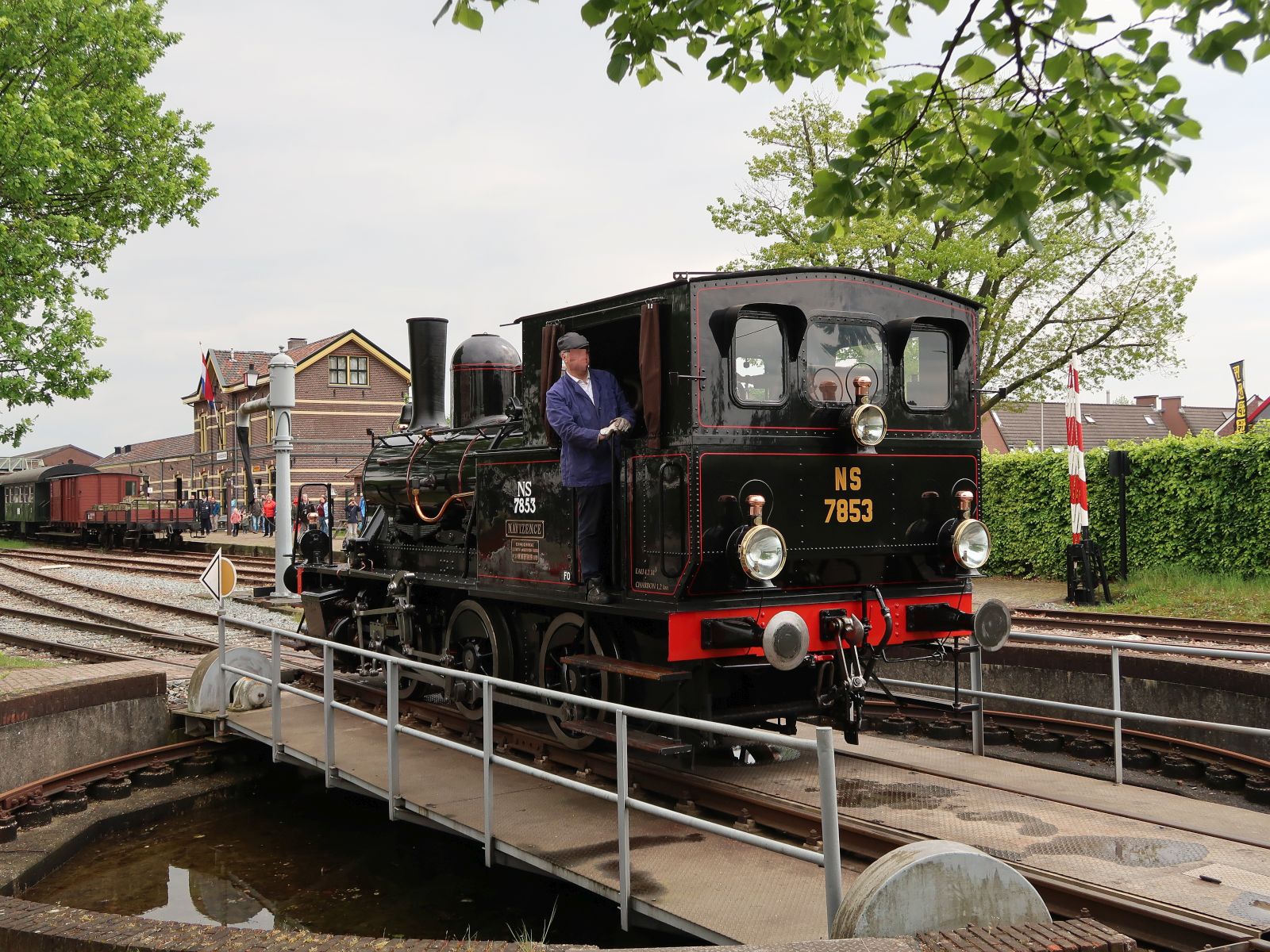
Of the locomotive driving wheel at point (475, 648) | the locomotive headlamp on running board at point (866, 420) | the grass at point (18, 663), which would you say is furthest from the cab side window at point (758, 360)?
the grass at point (18, 663)

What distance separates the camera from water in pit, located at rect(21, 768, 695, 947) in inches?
254

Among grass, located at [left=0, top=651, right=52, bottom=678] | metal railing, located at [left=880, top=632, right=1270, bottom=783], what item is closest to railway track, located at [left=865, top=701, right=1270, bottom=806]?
metal railing, located at [left=880, top=632, right=1270, bottom=783]

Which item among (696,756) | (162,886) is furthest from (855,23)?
(162,886)

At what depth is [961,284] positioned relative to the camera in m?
24.9

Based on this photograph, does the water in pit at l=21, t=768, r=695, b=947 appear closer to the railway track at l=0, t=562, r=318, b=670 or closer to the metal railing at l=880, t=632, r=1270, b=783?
the railway track at l=0, t=562, r=318, b=670

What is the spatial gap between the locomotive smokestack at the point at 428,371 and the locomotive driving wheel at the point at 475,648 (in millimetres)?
2408

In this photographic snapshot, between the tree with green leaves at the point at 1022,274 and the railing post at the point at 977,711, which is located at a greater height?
the tree with green leaves at the point at 1022,274

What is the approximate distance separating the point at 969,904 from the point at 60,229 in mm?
18021

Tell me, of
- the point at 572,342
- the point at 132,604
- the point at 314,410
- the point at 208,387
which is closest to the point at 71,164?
the point at 132,604

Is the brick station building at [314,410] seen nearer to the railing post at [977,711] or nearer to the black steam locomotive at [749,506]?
the black steam locomotive at [749,506]

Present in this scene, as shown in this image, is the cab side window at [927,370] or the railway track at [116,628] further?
the railway track at [116,628]

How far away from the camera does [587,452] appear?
7047 mm

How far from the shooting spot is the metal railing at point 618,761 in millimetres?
4156

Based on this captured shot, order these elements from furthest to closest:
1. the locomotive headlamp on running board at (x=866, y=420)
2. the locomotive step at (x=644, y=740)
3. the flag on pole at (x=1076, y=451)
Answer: the flag on pole at (x=1076, y=451), the locomotive headlamp on running board at (x=866, y=420), the locomotive step at (x=644, y=740)
